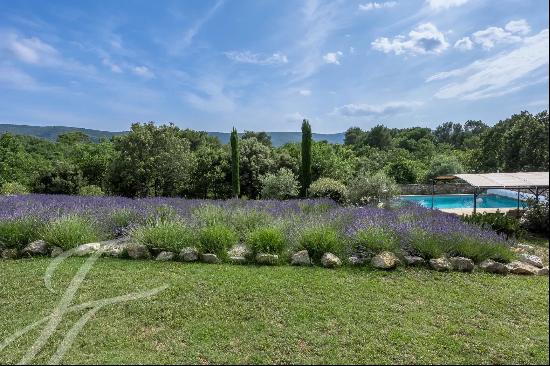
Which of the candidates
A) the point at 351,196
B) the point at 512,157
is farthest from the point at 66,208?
the point at 512,157

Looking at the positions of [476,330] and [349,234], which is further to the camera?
[349,234]

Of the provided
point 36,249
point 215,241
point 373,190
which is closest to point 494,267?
point 215,241

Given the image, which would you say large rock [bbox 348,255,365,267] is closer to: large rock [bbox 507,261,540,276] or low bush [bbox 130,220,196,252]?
large rock [bbox 507,261,540,276]

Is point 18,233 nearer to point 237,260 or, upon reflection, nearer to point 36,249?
point 36,249

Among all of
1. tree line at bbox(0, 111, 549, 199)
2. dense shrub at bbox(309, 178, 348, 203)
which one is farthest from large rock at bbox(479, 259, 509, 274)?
dense shrub at bbox(309, 178, 348, 203)

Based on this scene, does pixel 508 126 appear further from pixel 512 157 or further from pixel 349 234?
pixel 349 234

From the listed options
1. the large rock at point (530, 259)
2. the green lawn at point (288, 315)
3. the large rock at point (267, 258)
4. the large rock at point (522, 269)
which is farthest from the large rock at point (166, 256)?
the large rock at point (530, 259)

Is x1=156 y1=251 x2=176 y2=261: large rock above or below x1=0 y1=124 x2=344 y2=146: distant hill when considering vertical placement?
below

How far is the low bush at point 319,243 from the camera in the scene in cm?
558

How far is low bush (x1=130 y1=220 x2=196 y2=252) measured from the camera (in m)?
5.80

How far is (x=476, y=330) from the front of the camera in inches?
129

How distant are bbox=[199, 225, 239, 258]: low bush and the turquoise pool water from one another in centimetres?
1358

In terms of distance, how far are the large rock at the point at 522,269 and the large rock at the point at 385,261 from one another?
5.37ft

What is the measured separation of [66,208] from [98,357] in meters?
5.93
